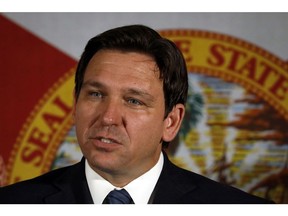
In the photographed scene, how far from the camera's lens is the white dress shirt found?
104cm

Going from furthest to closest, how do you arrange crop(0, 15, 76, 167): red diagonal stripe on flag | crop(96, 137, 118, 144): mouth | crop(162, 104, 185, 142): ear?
crop(0, 15, 76, 167): red diagonal stripe on flag, crop(162, 104, 185, 142): ear, crop(96, 137, 118, 144): mouth

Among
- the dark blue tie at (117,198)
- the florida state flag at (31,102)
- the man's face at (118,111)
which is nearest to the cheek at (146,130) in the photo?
the man's face at (118,111)

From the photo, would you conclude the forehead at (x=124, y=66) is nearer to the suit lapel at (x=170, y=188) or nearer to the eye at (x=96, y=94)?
the eye at (x=96, y=94)

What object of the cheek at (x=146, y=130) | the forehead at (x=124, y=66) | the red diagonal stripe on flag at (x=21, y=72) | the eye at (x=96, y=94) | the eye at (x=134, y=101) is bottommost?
the cheek at (x=146, y=130)

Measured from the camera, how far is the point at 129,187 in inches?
41.4

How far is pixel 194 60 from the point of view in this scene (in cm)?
194

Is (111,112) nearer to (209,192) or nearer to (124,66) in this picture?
(124,66)

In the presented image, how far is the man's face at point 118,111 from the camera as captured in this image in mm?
990

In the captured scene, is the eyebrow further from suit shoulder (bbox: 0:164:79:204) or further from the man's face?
suit shoulder (bbox: 0:164:79:204)

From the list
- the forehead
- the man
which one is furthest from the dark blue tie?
the forehead

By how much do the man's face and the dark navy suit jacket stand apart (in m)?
0.05

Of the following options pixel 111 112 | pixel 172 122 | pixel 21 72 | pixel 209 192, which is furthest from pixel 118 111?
pixel 21 72

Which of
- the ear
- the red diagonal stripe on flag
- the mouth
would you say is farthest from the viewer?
the red diagonal stripe on flag

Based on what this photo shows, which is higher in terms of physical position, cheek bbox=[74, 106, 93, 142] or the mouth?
cheek bbox=[74, 106, 93, 142]
